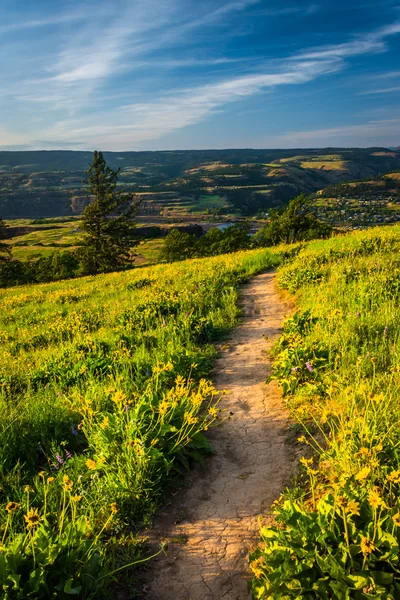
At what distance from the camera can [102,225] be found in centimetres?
5884

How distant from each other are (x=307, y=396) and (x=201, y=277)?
9690 millimetres

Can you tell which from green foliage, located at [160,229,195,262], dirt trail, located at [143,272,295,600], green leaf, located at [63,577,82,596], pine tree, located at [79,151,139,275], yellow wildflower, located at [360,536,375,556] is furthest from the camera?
green foliage, located at [160,229,195,262]

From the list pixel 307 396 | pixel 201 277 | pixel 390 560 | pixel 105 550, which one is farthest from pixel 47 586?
pixel 201 277

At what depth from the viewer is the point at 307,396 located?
5.41 m

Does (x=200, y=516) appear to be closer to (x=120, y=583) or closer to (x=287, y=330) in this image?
(x=120, y=583)

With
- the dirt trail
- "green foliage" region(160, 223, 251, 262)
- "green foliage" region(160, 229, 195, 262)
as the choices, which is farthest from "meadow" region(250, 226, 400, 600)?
"green foliage" region(160, 229, 195, 262)

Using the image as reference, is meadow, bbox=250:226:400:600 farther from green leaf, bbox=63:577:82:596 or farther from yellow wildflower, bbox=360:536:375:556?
green leaf, bbox=63:577:82:596

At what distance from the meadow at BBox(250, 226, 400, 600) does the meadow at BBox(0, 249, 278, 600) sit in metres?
1.20

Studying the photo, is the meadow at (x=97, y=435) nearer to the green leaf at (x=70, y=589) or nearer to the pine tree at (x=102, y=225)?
the green leaf at (x=70, y=589)

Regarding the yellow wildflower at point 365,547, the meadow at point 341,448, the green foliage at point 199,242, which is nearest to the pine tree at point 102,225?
the green foliage at point 199,242

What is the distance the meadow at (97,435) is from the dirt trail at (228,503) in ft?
0.78

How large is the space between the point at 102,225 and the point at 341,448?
2330 inches

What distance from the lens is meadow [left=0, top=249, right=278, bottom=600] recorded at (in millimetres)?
2785

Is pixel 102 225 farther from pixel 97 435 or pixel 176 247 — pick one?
pixel 97 435
